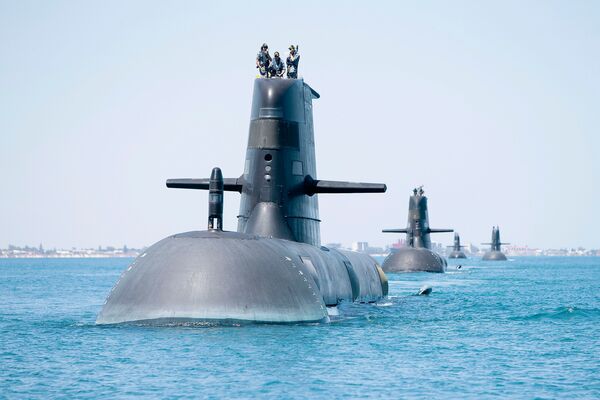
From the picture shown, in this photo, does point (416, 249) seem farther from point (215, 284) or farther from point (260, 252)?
point (215, 284)

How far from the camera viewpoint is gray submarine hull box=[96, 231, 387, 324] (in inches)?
1073

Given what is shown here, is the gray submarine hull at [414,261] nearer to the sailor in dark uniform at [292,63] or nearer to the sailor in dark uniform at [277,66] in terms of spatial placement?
the sailor in dark uniform at [292,63]

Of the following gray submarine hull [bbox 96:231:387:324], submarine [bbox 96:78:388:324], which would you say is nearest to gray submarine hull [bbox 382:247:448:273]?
submarine [bbox 96:78:388:324]

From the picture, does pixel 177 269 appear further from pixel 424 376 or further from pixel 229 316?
pixel 424 376

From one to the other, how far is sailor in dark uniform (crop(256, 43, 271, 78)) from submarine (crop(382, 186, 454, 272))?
77.2 metres

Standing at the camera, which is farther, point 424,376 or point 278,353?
point 278,353

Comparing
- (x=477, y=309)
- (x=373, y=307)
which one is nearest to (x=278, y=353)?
(x=373, y=307)

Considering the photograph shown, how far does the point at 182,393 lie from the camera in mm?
20125

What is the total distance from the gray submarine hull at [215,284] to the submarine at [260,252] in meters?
0.03

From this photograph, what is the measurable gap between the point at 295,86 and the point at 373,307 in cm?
1181

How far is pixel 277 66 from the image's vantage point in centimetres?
3869

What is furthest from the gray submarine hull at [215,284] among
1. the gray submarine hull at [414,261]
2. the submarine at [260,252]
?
the gray submarine hull at [414,261]

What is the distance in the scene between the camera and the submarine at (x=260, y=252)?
90.0 feet

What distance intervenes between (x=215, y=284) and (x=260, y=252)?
2772 mm
